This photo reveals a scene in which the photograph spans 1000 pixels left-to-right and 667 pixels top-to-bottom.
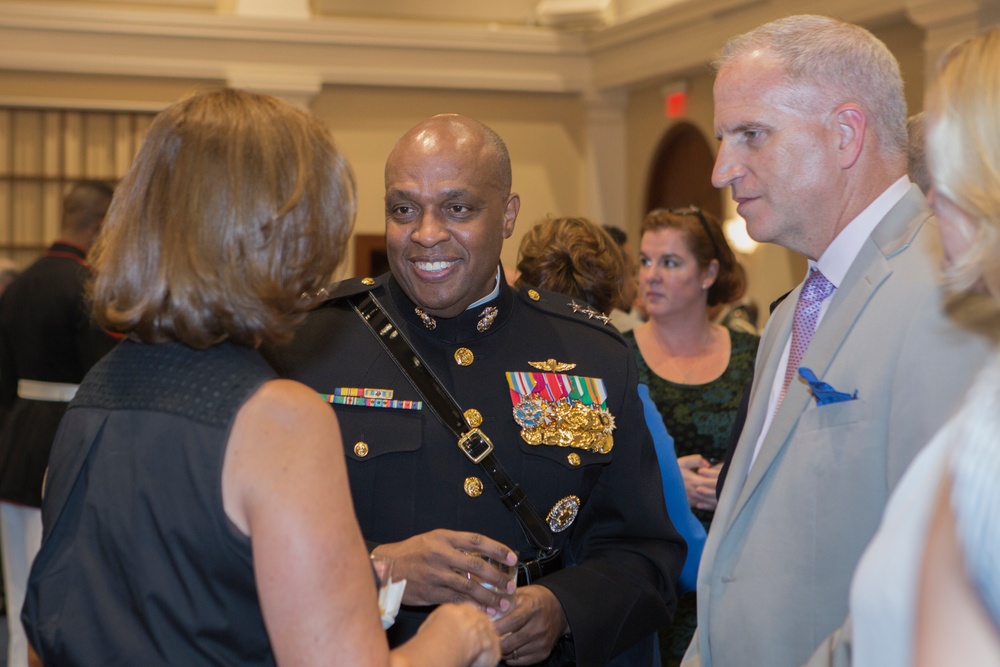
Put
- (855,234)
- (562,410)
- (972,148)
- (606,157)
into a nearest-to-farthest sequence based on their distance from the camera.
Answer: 1. (972,148)
2. (855,234)
3. (562,410)
4. (606,157)

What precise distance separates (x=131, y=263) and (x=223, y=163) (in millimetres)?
169

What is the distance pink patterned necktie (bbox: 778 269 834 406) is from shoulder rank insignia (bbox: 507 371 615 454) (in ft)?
1.45

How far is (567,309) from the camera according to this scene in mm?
2449

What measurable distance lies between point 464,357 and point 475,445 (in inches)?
8.9

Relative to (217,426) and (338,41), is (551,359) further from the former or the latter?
(338,41)

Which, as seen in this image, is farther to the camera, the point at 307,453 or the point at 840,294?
the point at 840,294

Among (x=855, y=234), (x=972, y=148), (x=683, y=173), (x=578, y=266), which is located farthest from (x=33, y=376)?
(x=683, y=173)

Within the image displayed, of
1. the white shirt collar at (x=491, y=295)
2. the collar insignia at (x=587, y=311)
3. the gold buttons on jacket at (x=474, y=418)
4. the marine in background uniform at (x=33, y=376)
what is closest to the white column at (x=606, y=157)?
the marine in background uniform at (x=33, y=376)

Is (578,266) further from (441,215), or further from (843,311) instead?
(843,311)

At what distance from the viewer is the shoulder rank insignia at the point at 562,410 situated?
223cm

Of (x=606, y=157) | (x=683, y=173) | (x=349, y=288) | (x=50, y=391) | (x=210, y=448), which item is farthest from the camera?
(x=606, y=157)

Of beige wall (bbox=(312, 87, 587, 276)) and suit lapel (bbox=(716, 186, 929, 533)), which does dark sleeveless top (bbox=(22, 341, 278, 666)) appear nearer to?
suit lapel (bbox=(716, 186, 929, 533))

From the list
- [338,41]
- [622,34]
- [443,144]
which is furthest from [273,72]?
[443,144]

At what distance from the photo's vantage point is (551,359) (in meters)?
2.34
